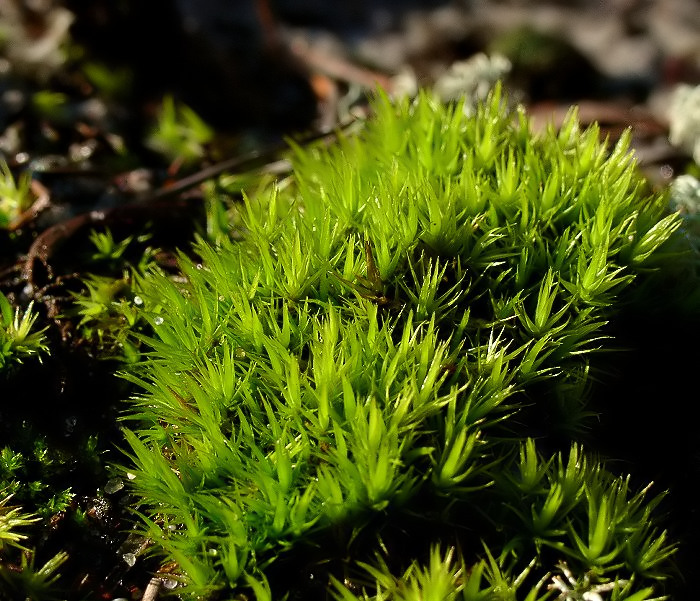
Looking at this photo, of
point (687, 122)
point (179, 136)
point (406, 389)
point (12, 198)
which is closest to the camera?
point (406, 389)

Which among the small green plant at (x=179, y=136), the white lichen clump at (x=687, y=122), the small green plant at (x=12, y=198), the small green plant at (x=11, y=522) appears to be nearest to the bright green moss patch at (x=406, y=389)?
the small green plant at (x=11, y=522)

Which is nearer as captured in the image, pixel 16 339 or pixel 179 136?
pixel 16 339

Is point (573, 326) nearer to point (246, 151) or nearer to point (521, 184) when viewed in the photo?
point (521, 184)

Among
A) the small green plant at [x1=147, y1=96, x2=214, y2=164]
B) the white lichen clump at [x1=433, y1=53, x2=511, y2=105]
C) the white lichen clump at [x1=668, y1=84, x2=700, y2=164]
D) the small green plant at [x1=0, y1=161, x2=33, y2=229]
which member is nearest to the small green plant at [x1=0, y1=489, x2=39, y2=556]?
the small green plant at [x1=0, y1=161, x2=33, y2=229]

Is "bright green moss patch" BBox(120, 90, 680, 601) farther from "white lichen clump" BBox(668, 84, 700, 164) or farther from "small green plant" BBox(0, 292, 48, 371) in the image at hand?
"white lichen clump" BBox(668, 84, 700, 164)

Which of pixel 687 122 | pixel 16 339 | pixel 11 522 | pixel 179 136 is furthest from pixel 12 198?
pixel 687 122

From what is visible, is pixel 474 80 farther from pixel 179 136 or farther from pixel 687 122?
pixel 179 136

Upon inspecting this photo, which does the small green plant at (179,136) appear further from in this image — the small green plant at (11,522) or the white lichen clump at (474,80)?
the small green plant at (11,522)
